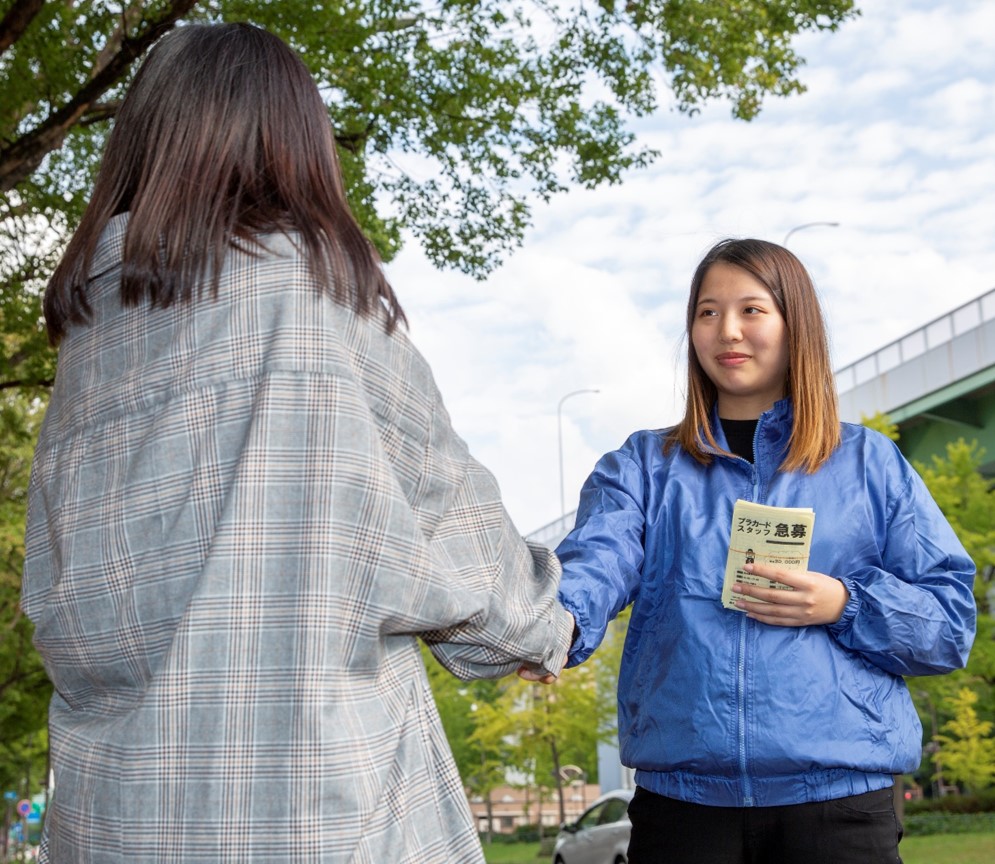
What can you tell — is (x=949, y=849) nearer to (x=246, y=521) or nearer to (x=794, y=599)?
(x=794, y=599)

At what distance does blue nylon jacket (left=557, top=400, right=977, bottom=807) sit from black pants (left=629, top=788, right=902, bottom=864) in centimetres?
3

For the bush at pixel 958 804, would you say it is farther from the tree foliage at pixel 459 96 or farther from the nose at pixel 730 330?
the nose at pixel 730 330

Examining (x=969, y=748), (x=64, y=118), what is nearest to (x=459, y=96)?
(x=64, y=118)

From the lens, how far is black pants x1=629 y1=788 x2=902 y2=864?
8.33ft

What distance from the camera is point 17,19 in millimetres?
8062

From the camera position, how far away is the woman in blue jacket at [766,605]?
257 centimetres

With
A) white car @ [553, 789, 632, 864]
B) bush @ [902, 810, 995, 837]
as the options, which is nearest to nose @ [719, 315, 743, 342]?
white car @ [553, 789, 632, 864]

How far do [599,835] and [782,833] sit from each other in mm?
15678

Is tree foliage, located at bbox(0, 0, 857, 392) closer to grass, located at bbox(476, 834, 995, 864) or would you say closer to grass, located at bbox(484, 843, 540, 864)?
grass, located at bbox(476, 834, 995, 864)

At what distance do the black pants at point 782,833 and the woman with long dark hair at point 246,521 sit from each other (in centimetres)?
79

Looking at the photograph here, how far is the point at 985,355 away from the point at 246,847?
866 inches

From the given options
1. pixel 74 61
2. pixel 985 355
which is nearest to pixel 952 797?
Answer: pixel 985 355

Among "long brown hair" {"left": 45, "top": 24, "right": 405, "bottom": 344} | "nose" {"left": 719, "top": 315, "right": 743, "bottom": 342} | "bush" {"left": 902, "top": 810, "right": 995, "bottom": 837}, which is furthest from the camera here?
"bush" {"left": 902, "top": 810, "right": 995, "bottom": 837}

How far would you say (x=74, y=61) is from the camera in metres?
9.27
